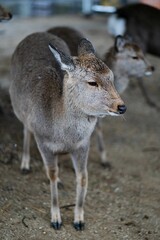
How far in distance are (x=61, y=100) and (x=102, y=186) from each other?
1424 mm

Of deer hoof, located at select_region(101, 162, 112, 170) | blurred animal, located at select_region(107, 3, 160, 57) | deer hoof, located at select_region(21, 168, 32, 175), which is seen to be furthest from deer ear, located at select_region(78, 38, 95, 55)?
blurred animal, located at select_region(107, 3, 160, 57)

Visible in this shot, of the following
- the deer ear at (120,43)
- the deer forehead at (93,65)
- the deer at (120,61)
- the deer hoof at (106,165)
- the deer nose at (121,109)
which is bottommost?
the deer hoof at (106,165)

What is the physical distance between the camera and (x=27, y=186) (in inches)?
178

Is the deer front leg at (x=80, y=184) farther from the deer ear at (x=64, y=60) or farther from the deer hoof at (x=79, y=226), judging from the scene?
the deer ear at (x=64, y=60)

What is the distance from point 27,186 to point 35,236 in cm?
84

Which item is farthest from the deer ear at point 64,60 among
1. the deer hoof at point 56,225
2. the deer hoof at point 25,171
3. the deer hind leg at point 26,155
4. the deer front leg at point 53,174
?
the deer hoof at point 25,171

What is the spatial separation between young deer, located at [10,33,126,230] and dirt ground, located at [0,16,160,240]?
0.21 m

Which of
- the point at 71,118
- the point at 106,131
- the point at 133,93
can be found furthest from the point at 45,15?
the point at 71,118

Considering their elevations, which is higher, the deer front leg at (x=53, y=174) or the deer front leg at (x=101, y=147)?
the deer front leg at (x=53, y=174)

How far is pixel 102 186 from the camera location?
481 cm

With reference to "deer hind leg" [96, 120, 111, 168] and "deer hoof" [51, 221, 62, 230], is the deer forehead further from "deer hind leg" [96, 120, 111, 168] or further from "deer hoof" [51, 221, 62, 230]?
"deer hind leg" [96, 120, 111, 168]

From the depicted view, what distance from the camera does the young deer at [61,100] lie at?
11.4 ft

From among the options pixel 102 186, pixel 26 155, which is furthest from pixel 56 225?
pixel 26 155

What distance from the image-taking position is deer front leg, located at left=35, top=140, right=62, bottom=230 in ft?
12.6
